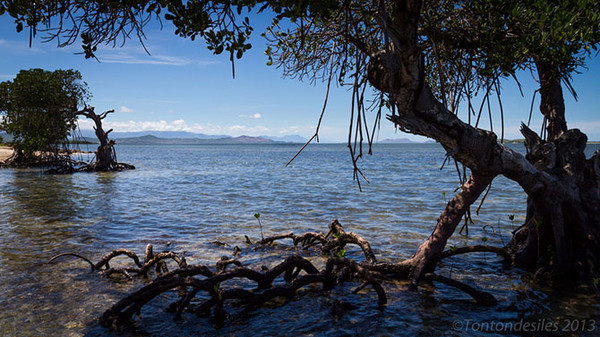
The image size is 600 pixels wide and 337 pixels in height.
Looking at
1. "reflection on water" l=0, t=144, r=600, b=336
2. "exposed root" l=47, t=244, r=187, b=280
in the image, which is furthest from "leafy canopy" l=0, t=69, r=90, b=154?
"exposed root" l=47, t=244, r=187, b=280

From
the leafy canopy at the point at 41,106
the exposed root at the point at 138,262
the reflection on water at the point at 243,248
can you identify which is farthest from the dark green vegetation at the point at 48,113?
the exposed root at the point at 138,262

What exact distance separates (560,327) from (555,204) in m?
2.22

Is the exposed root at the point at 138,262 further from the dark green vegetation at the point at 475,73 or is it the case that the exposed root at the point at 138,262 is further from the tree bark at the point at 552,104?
the tree bark at the point at 552,104

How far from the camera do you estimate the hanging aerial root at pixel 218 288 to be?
539 centimetres

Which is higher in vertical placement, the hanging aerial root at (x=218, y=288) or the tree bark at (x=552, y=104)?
the tree bark at (x=552, y=104)

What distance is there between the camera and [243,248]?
1007 centimetres

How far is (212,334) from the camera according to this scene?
17.4 ft

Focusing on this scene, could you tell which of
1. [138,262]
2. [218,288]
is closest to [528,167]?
[218,288]

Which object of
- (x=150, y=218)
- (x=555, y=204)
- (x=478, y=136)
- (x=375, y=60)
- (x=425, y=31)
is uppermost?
(x=425, y=31)

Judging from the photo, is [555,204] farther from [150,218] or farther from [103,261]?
[150,218]

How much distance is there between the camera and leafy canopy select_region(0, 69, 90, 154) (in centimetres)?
3231

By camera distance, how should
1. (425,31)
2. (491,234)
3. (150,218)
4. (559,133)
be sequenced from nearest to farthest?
(425,31), (559,133), (491,234), (150,218)

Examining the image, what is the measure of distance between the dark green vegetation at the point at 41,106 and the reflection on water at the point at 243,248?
13.8 meters

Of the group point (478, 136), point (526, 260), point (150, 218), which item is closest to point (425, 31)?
point (478, 136)
